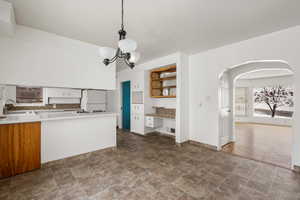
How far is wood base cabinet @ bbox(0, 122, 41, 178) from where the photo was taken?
2.02m

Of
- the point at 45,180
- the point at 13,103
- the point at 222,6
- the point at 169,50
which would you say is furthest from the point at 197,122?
the point at 13,103

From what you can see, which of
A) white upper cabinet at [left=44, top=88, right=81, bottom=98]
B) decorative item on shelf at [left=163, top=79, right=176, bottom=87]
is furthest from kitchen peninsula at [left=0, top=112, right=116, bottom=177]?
decorative item on shelf at [left=163, top=79, right=176, bottom=87]

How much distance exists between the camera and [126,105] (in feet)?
18.1

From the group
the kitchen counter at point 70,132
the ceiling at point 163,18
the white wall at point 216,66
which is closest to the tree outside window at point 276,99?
the white wall at point 216,66

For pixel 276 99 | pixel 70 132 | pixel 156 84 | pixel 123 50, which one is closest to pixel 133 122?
pixel 156 84

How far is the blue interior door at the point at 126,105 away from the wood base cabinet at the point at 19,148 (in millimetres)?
3327

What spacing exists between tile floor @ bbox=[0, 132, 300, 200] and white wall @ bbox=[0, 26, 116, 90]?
66.1 inches

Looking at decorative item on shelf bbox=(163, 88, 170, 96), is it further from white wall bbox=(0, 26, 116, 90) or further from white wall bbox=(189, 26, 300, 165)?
white wall bbox=(0, 26, 116, 90)

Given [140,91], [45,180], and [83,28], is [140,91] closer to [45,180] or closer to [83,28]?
[83,28]

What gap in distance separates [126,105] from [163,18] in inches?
156

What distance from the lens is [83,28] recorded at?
7.93ft

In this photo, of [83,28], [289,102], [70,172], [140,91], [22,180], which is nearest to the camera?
[22,180]

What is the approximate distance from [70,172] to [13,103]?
2386mm

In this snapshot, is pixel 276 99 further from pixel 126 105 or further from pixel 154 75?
pixel 126 105
